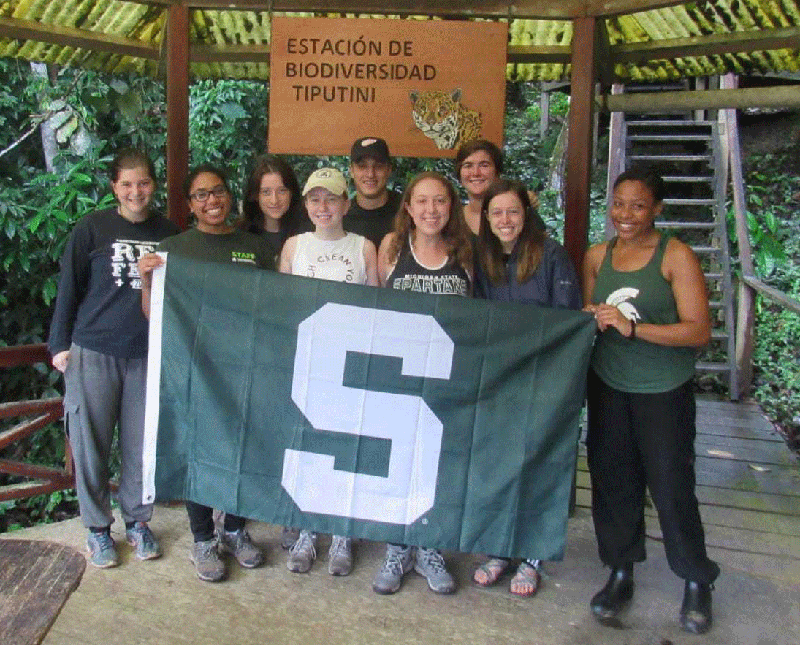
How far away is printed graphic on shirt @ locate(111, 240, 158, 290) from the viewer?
3.21 m

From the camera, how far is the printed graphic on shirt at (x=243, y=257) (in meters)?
3.20

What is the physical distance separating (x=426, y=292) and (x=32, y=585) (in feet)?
5.26

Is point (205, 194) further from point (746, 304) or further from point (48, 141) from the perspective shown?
point (746, 304)

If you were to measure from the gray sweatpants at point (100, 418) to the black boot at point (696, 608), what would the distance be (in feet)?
7.17

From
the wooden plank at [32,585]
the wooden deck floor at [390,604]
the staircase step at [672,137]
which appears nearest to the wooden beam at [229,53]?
the wooden deck floor at [390,604]

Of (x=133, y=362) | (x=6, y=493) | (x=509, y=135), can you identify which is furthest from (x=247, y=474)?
(x=509, y=135)

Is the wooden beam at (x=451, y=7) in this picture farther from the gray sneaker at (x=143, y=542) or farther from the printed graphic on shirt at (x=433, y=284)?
the gray sneaker at (x=143, y=542)

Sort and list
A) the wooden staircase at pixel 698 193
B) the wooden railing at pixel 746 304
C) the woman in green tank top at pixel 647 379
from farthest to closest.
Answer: the wooden staircase at pixel 698 193
the wooden railing at pixel 746 304
the woman in green tank top at pixel 647 379

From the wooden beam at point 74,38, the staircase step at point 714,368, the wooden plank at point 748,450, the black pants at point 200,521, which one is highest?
the wooden beam at point 74,38

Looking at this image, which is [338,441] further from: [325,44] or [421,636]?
[325,44]

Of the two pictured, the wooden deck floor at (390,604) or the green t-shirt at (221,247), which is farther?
the green t-shirt at (221,247)

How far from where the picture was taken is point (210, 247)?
318 cm

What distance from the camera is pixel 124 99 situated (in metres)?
5.97

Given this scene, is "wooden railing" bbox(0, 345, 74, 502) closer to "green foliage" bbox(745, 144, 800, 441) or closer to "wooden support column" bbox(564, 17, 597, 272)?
"wooden support column" bbox(564, 17, 597, 272)
